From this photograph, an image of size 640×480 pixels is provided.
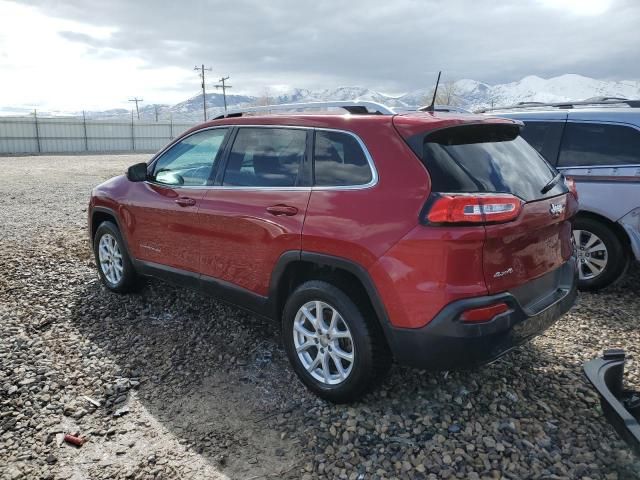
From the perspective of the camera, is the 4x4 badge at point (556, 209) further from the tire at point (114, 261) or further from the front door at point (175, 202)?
the tire at point (114, 261)

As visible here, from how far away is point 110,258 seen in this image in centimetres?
498

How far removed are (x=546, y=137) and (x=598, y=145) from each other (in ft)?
1.63

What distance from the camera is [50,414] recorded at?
10.2ft

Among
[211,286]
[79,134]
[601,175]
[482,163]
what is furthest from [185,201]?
[79,134]

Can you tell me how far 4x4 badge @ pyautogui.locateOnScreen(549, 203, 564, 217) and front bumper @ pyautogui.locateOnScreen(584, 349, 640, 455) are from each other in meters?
0.83

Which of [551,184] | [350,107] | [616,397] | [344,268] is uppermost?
[350,107]

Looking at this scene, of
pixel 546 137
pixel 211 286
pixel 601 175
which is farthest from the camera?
pixel 546 137

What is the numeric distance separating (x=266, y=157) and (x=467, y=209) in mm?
1512

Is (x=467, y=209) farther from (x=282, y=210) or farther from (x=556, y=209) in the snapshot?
(x=282, y=210)

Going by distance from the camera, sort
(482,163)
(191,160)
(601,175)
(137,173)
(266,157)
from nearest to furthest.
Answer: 1. (482,163)
2. (266,157)
3. (191,160)
4. (137,173)
5. (601,175)

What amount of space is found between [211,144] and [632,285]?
4.39 m

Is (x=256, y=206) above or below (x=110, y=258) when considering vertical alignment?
above

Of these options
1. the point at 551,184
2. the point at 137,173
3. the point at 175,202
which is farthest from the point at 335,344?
the point at 137,173

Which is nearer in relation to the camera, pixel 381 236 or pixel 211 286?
pixel 381 236
